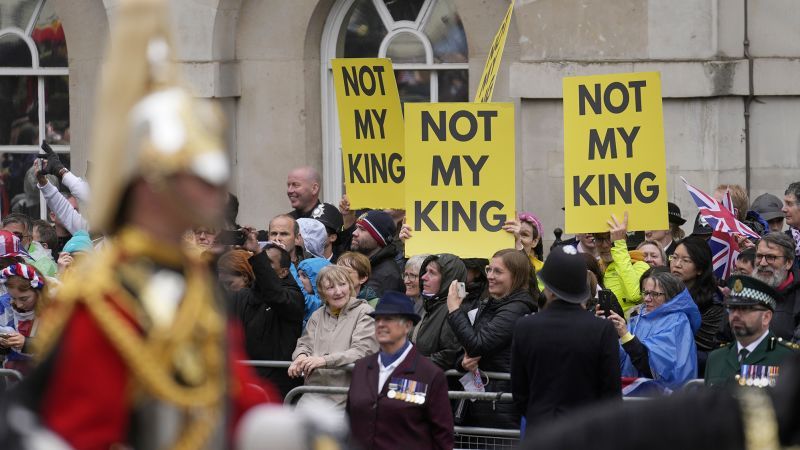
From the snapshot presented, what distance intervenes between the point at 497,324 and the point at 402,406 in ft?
3.24

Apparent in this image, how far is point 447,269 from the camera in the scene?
32.0 feet

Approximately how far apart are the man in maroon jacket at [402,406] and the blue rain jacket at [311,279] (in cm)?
162

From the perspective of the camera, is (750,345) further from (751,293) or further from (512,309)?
(512,309)

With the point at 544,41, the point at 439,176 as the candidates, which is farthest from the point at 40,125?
the point at 439,176

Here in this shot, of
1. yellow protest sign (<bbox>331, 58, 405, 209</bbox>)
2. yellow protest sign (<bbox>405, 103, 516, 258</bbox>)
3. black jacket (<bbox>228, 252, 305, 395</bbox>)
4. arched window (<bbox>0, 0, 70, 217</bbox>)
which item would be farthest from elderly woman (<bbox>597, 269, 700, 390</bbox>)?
arched window (<bbox>0, 0, 70, 217</bbox>)

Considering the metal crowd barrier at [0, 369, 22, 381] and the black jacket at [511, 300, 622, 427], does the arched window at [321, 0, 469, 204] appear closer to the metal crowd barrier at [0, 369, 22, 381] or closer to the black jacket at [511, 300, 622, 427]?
the metal crowd barrier at [0, 369, 22, 381]

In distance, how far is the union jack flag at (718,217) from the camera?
1069 centimetres

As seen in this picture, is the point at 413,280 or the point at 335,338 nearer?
the point at 335,338

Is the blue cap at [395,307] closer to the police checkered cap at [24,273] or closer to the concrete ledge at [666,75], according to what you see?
the police checkered cap at [24,273]

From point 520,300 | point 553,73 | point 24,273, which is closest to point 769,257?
point 520,300

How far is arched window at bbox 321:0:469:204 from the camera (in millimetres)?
15305

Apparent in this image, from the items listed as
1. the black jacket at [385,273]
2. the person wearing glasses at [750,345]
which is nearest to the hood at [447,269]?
the black jacket at [385,273]

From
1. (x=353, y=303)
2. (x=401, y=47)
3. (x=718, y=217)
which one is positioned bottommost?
(x=353, y=303)

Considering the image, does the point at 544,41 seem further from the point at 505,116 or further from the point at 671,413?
the point at 671,413
